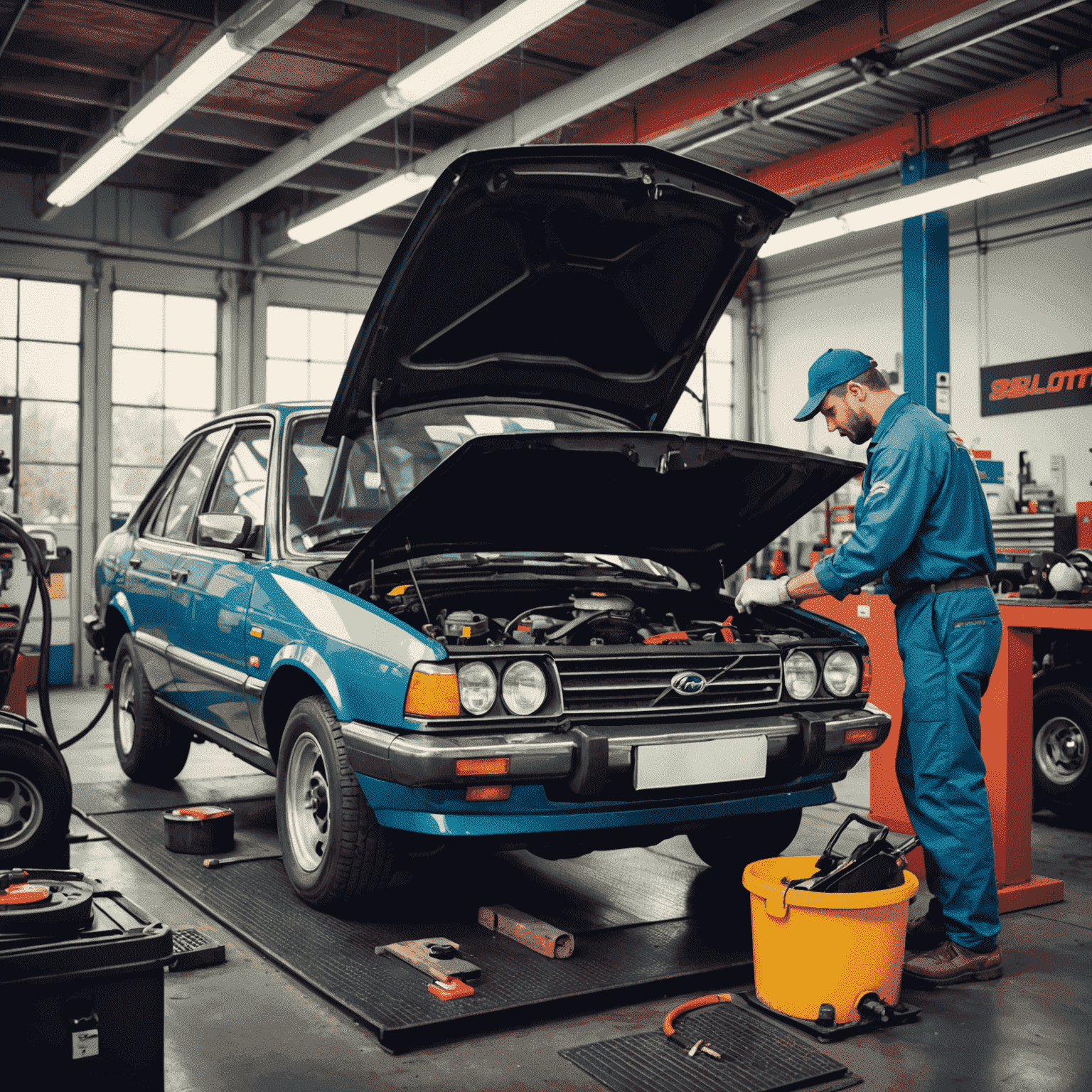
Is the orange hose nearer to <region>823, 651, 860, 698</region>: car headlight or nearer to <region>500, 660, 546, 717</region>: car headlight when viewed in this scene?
<region>500, 660, 546, 717</region>: car headlight

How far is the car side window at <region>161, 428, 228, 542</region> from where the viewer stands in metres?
4.51

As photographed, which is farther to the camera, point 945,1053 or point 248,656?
point 248,656

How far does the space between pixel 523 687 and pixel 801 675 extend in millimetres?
894

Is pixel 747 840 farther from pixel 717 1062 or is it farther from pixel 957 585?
pixel 717 1062

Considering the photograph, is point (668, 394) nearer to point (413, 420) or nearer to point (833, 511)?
point (413, 420)

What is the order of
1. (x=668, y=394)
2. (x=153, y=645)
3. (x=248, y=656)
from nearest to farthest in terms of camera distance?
1. (x=248, y=656)
2. (x=668, y=394)
3. (x=153, y=645)

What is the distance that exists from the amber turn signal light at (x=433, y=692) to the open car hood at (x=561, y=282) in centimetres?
115

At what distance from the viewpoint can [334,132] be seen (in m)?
8.59

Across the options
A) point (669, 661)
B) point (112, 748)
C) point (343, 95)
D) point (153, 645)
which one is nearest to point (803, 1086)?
point (669, 661)

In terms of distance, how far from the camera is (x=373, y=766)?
2869 millimetres

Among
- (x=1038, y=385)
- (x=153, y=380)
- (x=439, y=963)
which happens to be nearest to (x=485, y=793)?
(x=439, y=963)

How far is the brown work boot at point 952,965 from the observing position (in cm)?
294

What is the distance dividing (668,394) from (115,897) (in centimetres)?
273

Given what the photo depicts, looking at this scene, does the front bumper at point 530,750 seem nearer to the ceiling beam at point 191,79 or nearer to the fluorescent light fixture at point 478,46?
the fluorescent light fixture at point 478,46
